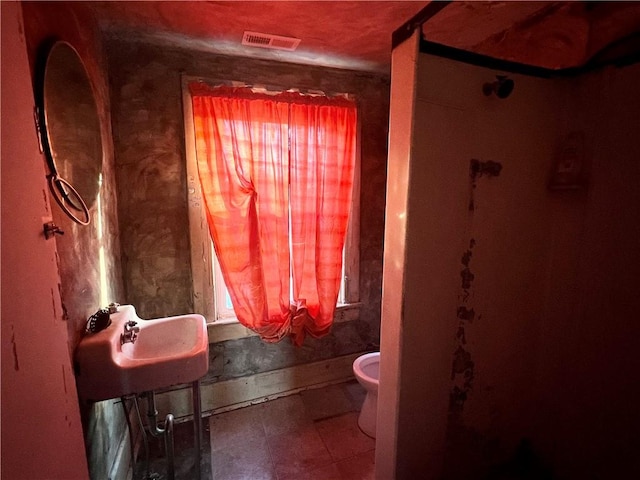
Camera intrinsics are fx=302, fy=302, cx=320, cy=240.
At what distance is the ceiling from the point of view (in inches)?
48.0

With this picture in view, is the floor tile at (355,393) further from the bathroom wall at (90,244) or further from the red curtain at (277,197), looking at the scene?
the bathroom wall at (90,244)

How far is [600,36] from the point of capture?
46.3 inches

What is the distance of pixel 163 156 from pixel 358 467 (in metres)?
2.12

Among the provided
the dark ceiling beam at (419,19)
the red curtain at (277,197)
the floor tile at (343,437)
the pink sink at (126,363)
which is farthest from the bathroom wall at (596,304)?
the pink sink at (126,363)

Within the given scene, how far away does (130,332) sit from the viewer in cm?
133

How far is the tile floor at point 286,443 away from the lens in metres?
1.67

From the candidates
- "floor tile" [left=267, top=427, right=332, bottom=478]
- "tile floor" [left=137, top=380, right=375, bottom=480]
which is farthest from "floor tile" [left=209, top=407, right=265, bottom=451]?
"floor tile" [left=267, top=427, right=332, bottom=478]

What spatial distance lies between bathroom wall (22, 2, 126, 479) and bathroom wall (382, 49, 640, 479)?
3.73ft

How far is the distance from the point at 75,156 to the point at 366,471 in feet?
6.81

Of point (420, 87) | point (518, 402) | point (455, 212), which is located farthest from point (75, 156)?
point (518, 402)

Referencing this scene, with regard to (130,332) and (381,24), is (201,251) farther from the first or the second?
(381,24)

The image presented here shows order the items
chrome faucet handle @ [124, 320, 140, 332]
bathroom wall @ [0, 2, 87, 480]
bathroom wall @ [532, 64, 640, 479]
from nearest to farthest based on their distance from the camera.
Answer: bathroom wall @ [0, 2, 87, 480]
bathroom wall @ [532, 64, 640, 479]
chrome faucet handle @ [124, 320, 140, 332]

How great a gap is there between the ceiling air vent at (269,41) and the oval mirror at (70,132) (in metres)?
0.81

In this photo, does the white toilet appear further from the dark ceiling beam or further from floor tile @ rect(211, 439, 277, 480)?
the dark ceiling beam
